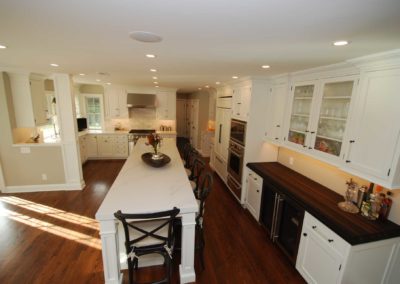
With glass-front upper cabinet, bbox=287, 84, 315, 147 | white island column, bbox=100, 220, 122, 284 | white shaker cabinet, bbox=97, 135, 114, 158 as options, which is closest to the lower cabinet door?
glass-front upper cabinet, bbox=287, 84, 315, 147

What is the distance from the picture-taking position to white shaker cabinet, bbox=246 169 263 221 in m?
3.29

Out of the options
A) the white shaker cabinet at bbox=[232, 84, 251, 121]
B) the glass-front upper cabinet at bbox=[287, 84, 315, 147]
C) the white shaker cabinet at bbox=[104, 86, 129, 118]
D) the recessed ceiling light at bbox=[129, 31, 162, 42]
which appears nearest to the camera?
the recessed ceiling light at bbox=[129, 31, 162, 42]

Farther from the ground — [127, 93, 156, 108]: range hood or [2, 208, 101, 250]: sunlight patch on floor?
[127, 93, 156, 108]: range hood

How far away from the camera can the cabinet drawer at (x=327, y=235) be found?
1.80m

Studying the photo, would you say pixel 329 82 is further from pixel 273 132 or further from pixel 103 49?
pixel 103 49

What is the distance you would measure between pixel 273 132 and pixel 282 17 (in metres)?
2.54

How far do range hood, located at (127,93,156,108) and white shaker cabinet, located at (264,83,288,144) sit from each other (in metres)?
4.34

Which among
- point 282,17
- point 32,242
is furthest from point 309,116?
point 32,242

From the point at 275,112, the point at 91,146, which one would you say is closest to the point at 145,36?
the point at 275,112

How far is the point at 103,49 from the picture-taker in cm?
192

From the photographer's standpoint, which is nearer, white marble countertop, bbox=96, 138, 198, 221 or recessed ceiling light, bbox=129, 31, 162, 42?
recessed ceiling light, bbox=129, 31, 162, 42

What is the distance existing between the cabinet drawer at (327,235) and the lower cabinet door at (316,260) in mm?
34

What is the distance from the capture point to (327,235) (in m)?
1.96

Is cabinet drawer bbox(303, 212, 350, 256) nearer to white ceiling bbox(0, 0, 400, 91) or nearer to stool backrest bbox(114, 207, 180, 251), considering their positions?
stool backrest bbox(114, 207, 180, 251)
